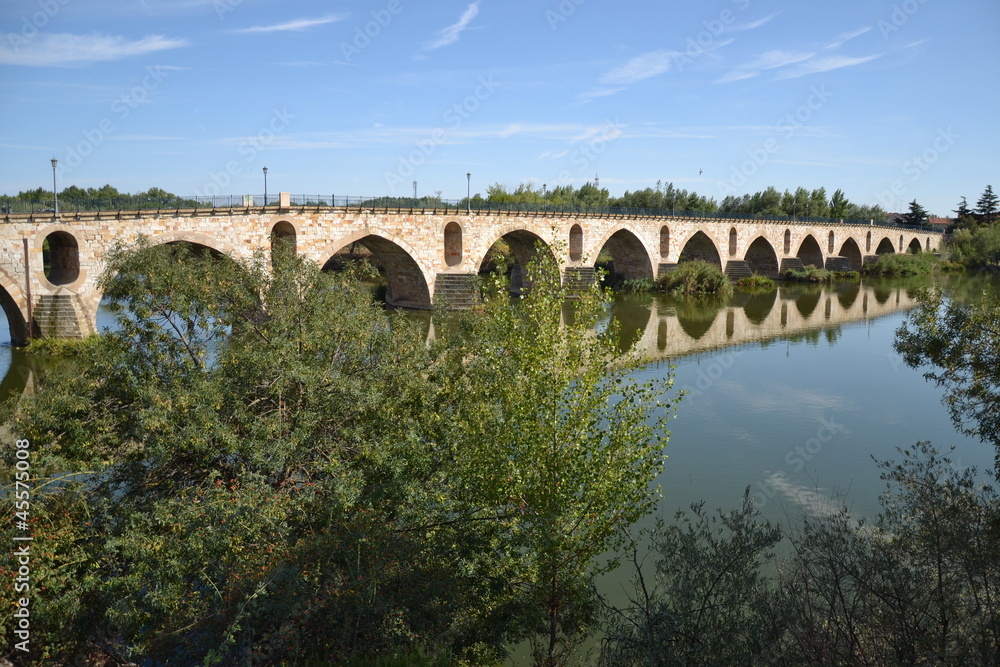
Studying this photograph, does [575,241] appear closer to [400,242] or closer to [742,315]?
[742,315]

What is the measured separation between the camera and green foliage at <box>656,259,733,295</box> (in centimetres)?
4181

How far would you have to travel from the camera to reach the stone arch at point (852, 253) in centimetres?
6378

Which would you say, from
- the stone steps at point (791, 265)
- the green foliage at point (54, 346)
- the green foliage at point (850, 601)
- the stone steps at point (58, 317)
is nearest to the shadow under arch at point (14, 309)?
the stone steps at point (58, 317)

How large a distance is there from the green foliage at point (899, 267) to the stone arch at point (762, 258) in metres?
9.64

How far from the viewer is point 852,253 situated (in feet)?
214

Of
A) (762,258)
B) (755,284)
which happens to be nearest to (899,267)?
(762,258)

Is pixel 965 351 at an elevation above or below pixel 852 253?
below

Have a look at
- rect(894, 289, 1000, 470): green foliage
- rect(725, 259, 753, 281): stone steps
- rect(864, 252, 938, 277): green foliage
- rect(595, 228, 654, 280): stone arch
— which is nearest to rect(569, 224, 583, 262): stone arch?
rect(595, 228, 654, 280): stone arch

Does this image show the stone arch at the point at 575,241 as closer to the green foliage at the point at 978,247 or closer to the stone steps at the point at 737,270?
the stone steps at the point at 737,270

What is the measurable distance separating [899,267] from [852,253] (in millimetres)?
7929

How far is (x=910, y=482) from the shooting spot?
6.86 m

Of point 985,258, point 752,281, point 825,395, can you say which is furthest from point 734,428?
point 985,258

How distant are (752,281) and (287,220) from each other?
33009mm

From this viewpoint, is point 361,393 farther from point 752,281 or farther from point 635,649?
point 752,281
